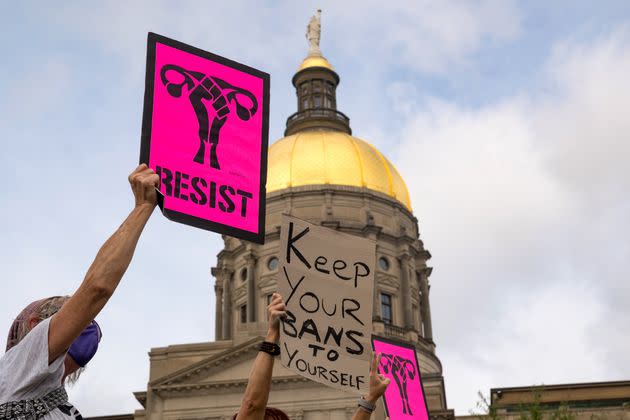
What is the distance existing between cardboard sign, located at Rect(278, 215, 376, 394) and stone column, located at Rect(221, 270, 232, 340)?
54.8 metres

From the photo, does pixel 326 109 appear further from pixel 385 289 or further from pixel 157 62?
pixel 157 62

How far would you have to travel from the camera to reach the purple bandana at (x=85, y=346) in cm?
356

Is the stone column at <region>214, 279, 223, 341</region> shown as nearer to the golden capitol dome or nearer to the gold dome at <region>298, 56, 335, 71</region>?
the golden capitol dome

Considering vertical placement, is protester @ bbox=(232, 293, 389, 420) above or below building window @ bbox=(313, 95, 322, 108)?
below

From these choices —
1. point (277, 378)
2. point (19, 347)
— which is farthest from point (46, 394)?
point (277, 378)

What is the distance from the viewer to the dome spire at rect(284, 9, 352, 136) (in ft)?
225

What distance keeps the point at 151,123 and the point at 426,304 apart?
57766 mm

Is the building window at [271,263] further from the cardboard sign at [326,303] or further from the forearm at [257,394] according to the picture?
the forearm at [257,394]

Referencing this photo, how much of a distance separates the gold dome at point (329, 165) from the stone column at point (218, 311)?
702 cm

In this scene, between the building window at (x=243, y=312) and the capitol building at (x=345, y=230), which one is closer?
the capitol building at (x=345, y=230)

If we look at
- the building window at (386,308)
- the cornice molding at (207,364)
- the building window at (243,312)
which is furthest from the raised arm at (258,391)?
the building window at (243,312)

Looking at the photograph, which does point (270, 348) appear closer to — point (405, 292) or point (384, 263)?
point (405, 292)

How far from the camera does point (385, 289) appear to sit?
198ft

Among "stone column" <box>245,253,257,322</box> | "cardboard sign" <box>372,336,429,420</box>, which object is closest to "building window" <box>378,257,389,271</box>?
"stone column" <box>245,253,257,322</box>
